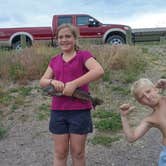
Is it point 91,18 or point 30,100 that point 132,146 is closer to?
point 30,100

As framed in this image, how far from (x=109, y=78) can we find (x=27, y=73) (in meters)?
1.54

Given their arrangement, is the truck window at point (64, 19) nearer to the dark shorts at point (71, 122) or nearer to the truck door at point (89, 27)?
the truck door at point (89, 27)

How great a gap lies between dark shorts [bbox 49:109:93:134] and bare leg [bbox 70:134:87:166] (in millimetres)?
52

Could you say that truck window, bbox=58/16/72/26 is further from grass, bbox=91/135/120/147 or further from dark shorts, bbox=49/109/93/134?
dark shorts, bbox=49/109/93/134

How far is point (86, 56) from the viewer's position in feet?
13.3

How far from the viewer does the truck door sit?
53.8 ft

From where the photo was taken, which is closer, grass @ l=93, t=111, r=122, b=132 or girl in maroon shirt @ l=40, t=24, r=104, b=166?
girl in maroon shirt @ l=40, t=24, r=104, b=166

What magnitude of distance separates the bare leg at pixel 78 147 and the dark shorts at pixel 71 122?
0.05 meters

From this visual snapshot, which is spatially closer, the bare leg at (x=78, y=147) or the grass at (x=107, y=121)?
the bare leg at (x=78, y=147)

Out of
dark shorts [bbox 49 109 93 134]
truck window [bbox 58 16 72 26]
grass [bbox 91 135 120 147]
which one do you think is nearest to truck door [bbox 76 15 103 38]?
truck window [bbox 58 16 72 26]

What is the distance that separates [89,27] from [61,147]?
12.6 m

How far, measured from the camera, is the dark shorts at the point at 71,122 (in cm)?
401

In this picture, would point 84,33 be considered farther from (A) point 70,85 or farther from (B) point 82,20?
(A) point 70,85

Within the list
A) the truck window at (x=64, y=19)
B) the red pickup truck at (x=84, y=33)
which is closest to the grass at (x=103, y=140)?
the red pickup truck at (x=84, y=33)
